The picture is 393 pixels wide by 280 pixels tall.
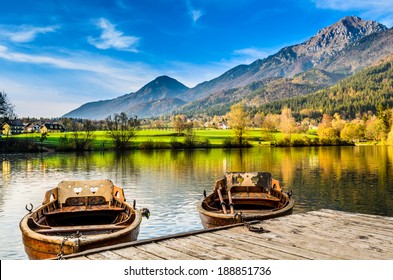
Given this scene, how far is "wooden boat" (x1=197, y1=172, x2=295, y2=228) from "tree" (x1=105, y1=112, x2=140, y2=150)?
3178 inches

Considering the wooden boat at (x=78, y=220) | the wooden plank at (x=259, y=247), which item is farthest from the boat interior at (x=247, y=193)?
the wooden plank at (x=259, y=247)

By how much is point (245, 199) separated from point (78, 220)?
7158 mm

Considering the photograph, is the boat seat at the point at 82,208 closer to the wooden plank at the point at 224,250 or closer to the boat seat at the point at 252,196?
the boat seat at the point at 252,196

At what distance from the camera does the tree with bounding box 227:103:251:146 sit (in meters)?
99.1

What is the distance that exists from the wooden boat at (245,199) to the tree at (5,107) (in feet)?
279

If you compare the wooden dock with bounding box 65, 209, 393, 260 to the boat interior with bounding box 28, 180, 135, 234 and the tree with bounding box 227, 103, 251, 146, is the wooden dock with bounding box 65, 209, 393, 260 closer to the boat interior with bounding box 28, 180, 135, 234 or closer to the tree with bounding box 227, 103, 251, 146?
the boat interior with bounding box 28, 180, 135, 234

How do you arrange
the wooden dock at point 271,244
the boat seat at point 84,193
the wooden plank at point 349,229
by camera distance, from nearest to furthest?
1. the wooden dock at point 271,244
2. the wooden plank at point 349,229
3. the boat seat at point 84,193

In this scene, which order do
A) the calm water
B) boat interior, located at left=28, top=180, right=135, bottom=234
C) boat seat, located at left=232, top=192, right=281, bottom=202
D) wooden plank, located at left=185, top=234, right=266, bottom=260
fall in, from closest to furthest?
wooden plank, located at left=185, top=234, right=266, bottom=260
boat interior, located at left=28, top=180, right=135, bottom=234
boat seat, located at left=232, top=192, right=281, bottom=202
the calm water

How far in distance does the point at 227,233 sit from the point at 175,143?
90879mm

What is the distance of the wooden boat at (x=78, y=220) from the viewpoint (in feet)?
34.3

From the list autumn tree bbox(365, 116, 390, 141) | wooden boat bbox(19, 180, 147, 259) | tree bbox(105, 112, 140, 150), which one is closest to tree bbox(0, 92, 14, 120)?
tree bbox(105, 112, 140, 150)

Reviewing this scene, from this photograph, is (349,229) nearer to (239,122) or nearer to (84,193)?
(84,193)

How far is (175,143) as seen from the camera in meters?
98.8
